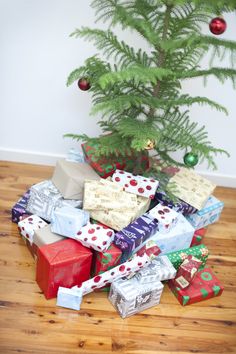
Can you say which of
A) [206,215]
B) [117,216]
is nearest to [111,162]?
[117,216]

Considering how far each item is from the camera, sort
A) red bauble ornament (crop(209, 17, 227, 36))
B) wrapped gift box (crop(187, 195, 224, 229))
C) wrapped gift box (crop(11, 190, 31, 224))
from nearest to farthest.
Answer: red bauble ornament (crop(209, 17, 227, 36)) → wrapped gift box (crop(11, 190, 31, 224)) → wrapped gift box (crop(187, 195, 224, 229))

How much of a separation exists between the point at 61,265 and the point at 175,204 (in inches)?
27.1

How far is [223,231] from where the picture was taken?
8.00 feet

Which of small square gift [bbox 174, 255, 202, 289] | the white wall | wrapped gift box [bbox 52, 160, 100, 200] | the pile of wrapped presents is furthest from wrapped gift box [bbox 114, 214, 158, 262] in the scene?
the white wall

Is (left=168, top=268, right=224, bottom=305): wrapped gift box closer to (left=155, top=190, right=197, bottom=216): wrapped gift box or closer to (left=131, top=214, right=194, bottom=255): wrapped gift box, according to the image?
(left=131, top=214, right=194, bottom=255): wrapped gift box

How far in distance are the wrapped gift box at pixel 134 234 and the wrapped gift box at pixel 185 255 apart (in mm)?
156

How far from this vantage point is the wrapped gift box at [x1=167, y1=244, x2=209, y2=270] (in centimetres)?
197

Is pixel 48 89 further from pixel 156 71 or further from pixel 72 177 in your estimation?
pixel 156 71

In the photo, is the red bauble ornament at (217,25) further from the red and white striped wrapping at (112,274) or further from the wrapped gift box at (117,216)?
the red and white striped wrapping at (112,274)

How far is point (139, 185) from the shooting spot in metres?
2.00

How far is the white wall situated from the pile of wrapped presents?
18.0 inches

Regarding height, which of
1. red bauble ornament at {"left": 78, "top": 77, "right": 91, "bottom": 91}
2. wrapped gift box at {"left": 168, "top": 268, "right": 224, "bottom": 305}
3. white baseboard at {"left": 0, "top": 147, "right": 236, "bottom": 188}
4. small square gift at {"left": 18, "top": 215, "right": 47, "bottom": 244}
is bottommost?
wrapped gift box at {"left": 168, "top": 268, "right": 224, "bottom": 305}

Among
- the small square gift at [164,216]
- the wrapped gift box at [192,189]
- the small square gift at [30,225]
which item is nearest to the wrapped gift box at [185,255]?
the small square gift at [164,216]

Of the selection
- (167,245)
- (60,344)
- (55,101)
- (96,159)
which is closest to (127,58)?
(96,159)
